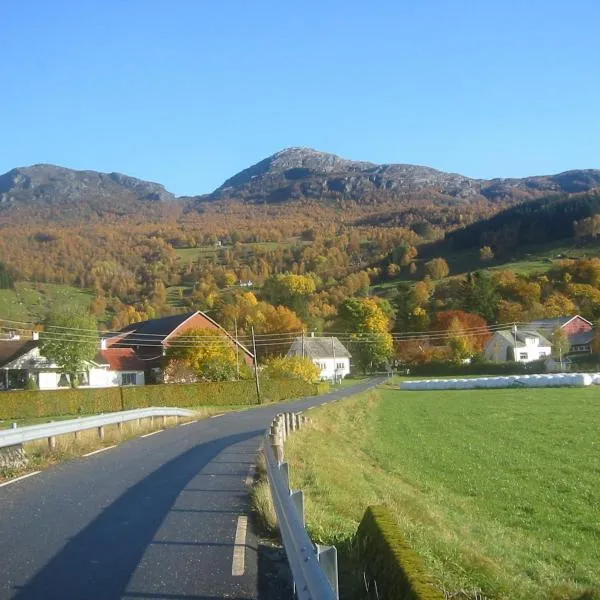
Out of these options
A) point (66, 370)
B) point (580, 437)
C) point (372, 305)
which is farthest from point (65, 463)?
point (372, 305)

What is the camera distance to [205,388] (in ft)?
203

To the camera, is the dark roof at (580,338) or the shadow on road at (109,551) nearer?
the shadow on road at (109,551)

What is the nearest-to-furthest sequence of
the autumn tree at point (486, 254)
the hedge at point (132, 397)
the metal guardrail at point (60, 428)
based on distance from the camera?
the metal guardrail at point (60, 428), the hedge at point (132, 397), the autumn tree at point (486, 254)

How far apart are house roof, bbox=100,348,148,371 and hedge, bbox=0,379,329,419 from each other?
21323 mm

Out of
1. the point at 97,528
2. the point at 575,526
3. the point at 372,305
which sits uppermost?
the point at 372,305

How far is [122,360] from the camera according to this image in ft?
281

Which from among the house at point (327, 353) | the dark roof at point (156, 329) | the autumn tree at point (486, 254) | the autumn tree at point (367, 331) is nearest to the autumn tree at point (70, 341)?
the dark roof at point (156, 329)

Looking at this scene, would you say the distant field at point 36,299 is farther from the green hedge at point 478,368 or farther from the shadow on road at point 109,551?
the shadow on road at point 109,551

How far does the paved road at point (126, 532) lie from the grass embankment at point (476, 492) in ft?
4.27

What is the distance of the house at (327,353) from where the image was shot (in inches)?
4441

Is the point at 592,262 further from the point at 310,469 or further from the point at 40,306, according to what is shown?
the point at 310,469

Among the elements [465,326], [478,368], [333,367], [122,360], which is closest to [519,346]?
[465,326]

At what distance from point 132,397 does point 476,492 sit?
43.6 metres

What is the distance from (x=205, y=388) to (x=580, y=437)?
4035 centimetres
